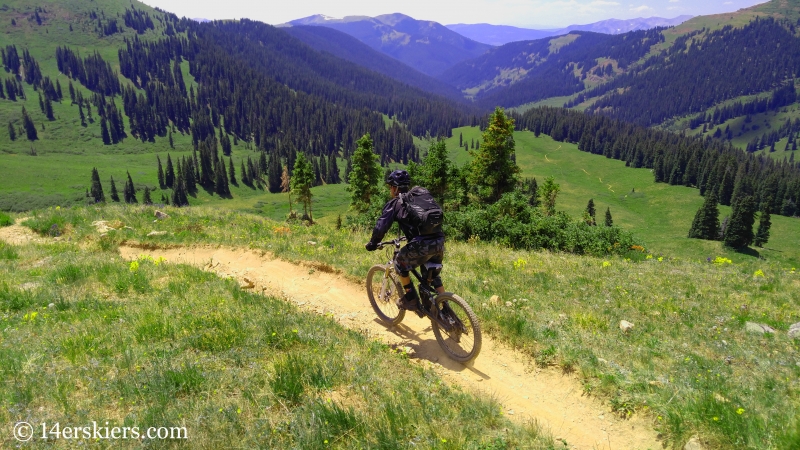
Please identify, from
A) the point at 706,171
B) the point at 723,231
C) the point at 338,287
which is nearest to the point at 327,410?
the point at 338,287

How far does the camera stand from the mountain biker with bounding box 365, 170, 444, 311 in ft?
24.6

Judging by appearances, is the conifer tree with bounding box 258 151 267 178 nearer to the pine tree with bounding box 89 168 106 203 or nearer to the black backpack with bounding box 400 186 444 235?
the pine tree with bounding box 89 168 106 203

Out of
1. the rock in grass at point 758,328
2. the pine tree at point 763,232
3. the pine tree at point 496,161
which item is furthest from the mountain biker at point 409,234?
the pine tree at point 763,232

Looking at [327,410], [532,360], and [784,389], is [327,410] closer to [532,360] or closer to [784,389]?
[532,360]

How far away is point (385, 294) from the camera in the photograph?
372 inches

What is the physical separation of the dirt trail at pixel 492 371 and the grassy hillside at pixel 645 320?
287 millimetres

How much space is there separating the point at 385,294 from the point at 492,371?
3.17 metres

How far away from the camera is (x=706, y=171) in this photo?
146 meters

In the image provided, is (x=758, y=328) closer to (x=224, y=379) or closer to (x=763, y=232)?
(x=224, y=379)

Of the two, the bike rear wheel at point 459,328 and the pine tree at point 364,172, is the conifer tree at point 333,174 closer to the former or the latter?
the pine tree at point 364,172

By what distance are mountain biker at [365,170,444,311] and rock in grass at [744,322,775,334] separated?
280 inches

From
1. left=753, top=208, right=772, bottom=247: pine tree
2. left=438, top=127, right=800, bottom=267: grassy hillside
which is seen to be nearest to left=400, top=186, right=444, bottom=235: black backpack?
left=438, top=127, right=800, bottom=267: grassy hillside

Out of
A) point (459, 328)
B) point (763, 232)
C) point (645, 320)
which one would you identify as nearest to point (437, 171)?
point (645, 320)

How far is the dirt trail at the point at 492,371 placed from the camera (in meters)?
5.64
